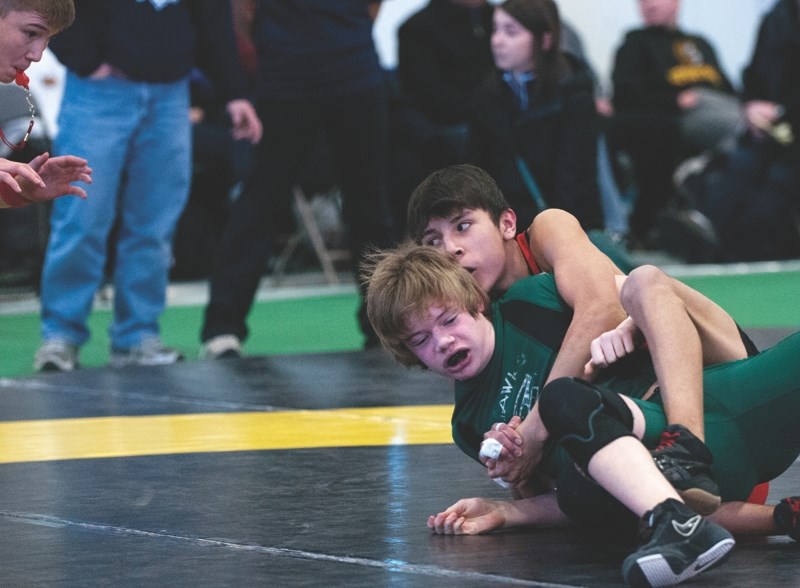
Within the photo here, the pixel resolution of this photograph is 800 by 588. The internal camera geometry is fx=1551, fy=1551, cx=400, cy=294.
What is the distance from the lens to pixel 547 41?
5.43 meters

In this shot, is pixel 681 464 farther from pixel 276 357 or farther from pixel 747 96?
pixel 747 96

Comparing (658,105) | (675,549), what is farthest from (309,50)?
(658,105)

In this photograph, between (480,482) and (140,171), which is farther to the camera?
(140,171)

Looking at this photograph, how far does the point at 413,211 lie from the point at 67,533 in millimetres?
957

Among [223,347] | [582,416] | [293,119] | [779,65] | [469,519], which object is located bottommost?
[223,347]

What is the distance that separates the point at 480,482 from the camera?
3.12m

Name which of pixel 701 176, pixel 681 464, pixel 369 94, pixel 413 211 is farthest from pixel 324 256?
pixel 681 464

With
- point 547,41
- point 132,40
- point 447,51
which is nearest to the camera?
point 132,40

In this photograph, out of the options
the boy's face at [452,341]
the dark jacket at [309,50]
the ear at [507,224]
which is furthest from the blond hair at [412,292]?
the dark jacket at [309,50]

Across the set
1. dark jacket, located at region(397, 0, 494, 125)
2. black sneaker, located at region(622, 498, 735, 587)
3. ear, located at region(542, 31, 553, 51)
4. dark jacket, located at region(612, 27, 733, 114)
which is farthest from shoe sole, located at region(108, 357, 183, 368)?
dark jacket, located at region(612, 27, 733, 114)

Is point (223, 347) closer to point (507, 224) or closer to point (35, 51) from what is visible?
point (35, 51)

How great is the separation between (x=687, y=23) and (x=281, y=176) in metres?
6.10

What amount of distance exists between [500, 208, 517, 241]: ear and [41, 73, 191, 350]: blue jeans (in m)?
2.39

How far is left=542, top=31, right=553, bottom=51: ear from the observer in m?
5.43
